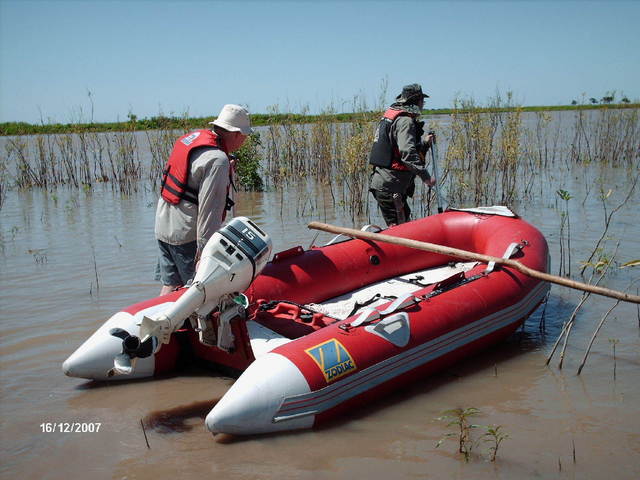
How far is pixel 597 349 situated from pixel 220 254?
2.24 m

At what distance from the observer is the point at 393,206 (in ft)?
16.3

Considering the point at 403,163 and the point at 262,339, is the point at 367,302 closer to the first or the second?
the point at 262,339

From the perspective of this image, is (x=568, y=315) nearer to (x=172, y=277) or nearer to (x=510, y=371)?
(x=510, y=371)

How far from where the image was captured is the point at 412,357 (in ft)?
10.4

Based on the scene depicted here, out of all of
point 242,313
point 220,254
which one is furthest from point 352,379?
point 220,254

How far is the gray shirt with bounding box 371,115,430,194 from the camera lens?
470 cm

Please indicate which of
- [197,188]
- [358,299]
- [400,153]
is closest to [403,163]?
[400,153]

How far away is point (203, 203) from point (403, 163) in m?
2.00

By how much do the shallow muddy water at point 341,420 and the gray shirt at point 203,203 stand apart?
2.59ft

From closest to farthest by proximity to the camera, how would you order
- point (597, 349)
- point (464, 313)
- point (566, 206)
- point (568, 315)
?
point (464, 313)
point (597, 349)
point (568, 315)
point (566, 206)

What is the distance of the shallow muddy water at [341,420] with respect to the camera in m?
2.55

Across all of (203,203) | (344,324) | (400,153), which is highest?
(400,153)
